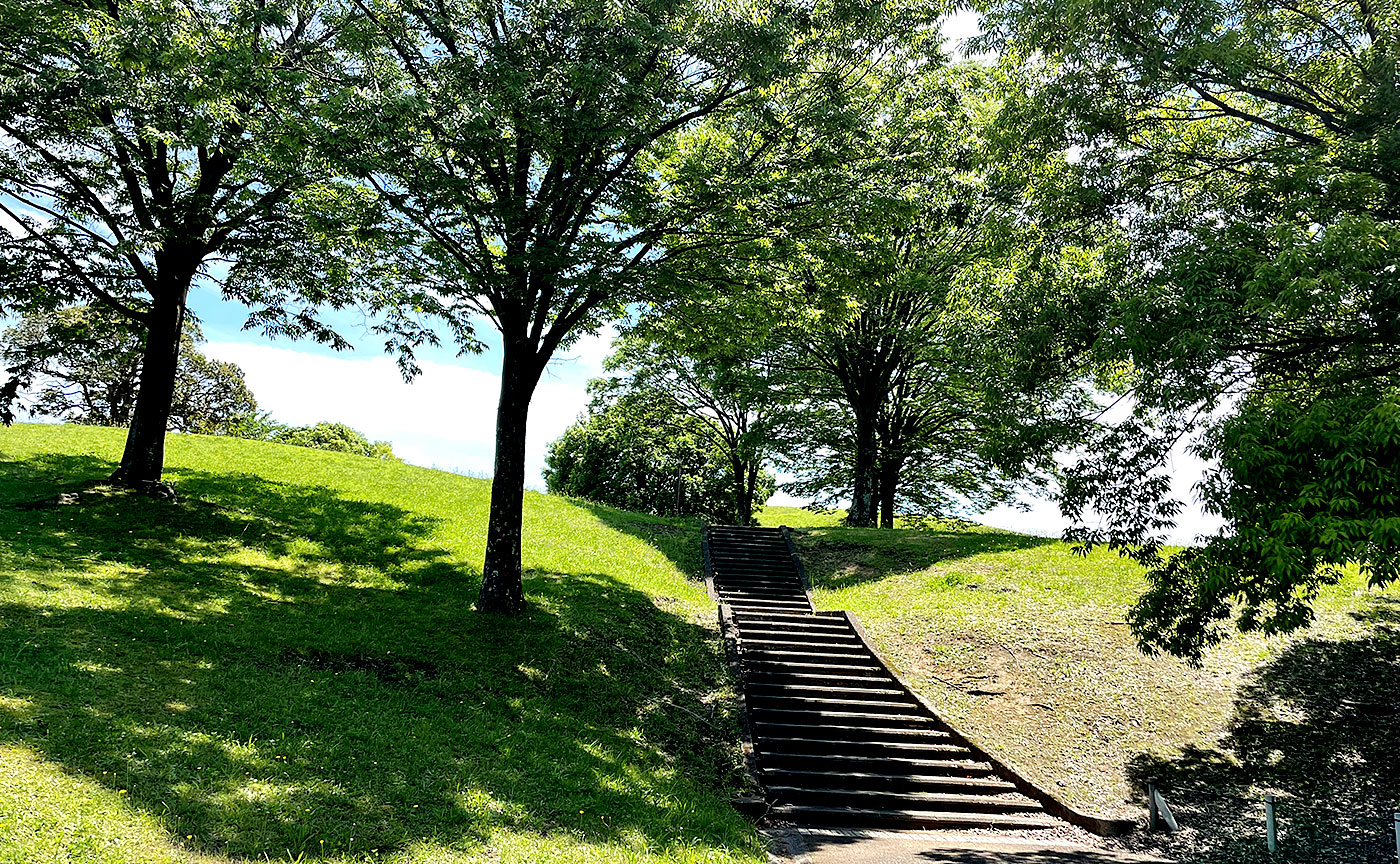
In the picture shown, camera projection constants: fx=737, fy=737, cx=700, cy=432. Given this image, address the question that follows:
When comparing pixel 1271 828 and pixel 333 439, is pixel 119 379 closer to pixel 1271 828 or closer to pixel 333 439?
pixel 333 439

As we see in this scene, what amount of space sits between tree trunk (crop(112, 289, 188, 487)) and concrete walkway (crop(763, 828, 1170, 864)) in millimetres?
14711

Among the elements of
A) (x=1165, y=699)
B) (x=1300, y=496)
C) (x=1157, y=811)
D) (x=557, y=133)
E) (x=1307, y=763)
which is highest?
(x=557, y=133)

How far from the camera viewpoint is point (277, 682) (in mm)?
8547

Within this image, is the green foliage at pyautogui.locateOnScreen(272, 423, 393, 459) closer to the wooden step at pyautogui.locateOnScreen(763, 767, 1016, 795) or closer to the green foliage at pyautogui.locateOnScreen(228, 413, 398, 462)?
the green foliage at pyautogui.locateOnScreen(228, 413, 398, 462)

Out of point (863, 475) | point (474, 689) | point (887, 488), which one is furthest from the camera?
point (887, 488)

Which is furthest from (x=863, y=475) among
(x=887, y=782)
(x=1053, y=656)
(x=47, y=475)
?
(x=47, y=475)

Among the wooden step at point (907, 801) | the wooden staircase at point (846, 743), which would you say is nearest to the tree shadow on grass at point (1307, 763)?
→ the wooden step at point (907, 801)

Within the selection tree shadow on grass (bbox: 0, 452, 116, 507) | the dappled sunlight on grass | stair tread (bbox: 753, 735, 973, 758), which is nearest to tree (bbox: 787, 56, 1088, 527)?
the dappled sunlight on grass

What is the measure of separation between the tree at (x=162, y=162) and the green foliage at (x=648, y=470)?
1950cm

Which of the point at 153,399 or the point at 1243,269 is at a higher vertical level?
the point at 1243,269

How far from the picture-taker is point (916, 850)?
866 centimetres

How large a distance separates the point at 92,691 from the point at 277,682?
1.73m

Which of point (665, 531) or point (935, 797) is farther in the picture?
point (665, 531)

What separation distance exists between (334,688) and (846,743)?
7.20 metres
